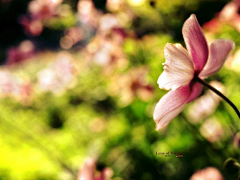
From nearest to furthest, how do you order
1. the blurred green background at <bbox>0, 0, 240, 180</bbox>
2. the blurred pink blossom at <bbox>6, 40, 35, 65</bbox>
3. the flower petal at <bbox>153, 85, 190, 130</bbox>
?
the flower petal at <bbox>153, 85, 190, 130</bbox> → the blurred green background at <bbox>0, 0, 240, 180</bbox> → the blurred pink blossom at <bbox>6, 40, 35, 65</bbox>

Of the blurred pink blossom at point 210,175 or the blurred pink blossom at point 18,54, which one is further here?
the blurred pink blossom at point 18,54

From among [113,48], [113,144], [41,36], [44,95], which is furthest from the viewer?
[41,36]

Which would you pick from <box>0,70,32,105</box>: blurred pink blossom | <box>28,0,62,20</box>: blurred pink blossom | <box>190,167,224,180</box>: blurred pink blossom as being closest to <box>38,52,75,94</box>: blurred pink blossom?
<box>0,70,32,105</box>: blurred pink blossom

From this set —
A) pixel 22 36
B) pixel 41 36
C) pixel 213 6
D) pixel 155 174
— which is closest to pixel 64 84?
pixel 155 174

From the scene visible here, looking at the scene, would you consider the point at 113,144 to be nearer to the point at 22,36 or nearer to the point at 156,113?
the point at 156,113

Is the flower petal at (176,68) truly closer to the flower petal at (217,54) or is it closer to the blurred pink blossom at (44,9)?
the flower petal at (217,54)

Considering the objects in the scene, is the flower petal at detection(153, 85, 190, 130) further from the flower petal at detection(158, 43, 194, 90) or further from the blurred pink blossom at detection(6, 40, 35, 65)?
the blurred pink blossom at detection(6, 40, 35, 65)

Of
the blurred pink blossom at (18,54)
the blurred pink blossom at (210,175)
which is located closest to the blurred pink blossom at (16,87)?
the blurred pink blossom at (18,54)
